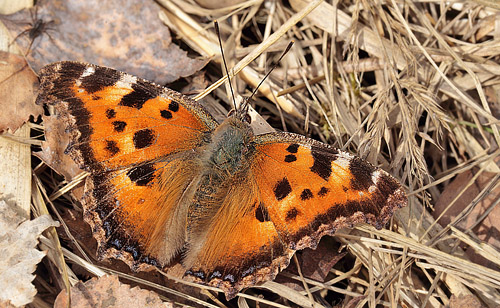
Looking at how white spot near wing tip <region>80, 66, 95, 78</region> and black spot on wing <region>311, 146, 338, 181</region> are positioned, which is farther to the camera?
white spot near wing tip <region>80, 66, 95, 78</region>

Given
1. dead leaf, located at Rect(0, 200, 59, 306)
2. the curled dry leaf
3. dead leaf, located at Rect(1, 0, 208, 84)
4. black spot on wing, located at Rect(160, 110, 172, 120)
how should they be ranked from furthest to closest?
the curled dry leaf < dead leaf, located at Rect(1, 0, 208, 84) < black spot on wing, located at Rect(160, 110, 172, 120) < dead leaf, located at Rect(0, 200, 59, 306)

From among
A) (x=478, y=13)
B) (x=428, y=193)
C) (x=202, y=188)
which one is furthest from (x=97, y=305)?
(x=478, y=13)

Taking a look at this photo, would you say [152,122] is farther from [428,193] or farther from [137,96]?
[428,193]

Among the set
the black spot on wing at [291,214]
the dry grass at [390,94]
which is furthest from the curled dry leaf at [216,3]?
the black spot on wing at [291,214]

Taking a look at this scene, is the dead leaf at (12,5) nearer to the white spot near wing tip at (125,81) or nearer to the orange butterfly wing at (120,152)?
the orange butterfly wing at (120,152)

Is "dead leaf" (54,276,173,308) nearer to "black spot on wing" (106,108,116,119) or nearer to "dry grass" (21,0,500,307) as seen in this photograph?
"dry grass" (21,0,500,307)

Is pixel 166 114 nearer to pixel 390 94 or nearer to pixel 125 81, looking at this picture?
pixel 125 81

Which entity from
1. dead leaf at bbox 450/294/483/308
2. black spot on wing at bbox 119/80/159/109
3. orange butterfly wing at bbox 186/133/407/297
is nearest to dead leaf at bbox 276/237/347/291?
orange butterfly wing at bbox 186/133/407/297
